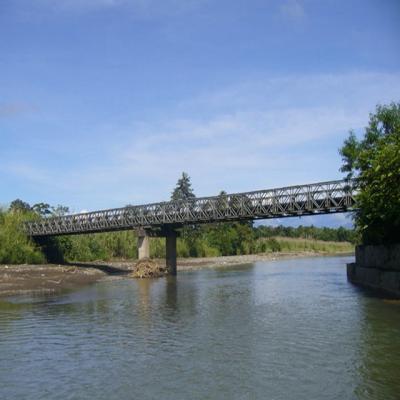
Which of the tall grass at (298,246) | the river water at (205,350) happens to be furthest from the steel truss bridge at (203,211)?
the tall grass at (298,246)

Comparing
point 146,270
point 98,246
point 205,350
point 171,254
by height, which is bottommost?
point 205,350

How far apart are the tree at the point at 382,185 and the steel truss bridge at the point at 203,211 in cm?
650

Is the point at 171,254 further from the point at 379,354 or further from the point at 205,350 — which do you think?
the point at 379,354

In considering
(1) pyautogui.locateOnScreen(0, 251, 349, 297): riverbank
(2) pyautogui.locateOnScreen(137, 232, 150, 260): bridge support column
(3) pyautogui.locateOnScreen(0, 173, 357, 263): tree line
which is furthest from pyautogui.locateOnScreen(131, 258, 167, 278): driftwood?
(3) pyautogui.locateOnScreen(0, 173, 357, 263): tree line

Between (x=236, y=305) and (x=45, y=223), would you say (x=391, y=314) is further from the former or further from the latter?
(x=45, y=223)

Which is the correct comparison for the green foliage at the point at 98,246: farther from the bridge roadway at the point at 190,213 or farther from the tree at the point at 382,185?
the tree at the point at 382,185

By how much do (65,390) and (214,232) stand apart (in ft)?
364

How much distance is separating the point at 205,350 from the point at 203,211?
46648mm

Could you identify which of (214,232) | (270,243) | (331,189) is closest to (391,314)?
Result: (331,189)

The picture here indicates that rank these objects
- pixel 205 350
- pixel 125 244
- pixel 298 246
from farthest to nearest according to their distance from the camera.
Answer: pixel 298 246, pixel 125 244, pixel 205 350

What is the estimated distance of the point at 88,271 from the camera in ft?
225

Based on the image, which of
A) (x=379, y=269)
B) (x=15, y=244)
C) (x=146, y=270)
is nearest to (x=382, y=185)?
(x=379, y=269)

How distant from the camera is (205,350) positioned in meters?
19.5

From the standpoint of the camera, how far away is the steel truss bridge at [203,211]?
54188mm
